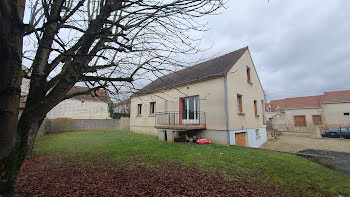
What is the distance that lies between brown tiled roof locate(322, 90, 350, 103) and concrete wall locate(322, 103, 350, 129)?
28.6 inches

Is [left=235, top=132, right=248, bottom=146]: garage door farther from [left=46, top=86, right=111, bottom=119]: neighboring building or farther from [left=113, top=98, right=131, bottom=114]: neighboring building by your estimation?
[left=46, top=86, right=111, bottom=119]: neighboring building

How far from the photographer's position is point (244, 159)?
6.21 metres

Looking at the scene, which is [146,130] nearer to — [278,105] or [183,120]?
[183,120]

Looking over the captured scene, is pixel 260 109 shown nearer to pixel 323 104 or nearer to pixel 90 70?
pixel 90 70

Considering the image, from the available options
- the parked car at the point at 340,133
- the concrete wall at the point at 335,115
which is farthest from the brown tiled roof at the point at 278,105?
the parked car at the point at 340,133

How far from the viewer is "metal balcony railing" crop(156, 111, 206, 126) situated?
414 inches

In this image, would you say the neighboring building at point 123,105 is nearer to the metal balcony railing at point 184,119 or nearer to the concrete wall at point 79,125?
the concrete wall at point 79,125

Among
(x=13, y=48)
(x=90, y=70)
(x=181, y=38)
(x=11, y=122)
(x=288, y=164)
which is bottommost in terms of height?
(x=288, y=164)

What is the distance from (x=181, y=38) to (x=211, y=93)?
7113mm

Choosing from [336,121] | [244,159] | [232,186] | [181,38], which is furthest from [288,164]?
[336,121]

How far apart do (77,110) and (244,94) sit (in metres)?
23.8

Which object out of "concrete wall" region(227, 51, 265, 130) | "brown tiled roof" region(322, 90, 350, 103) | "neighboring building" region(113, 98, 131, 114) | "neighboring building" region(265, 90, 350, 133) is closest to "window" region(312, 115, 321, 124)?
"neighboring building" region(265, 90, 350, 133)

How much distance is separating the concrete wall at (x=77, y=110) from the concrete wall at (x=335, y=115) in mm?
35243

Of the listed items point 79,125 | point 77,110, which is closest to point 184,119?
point 79,125
